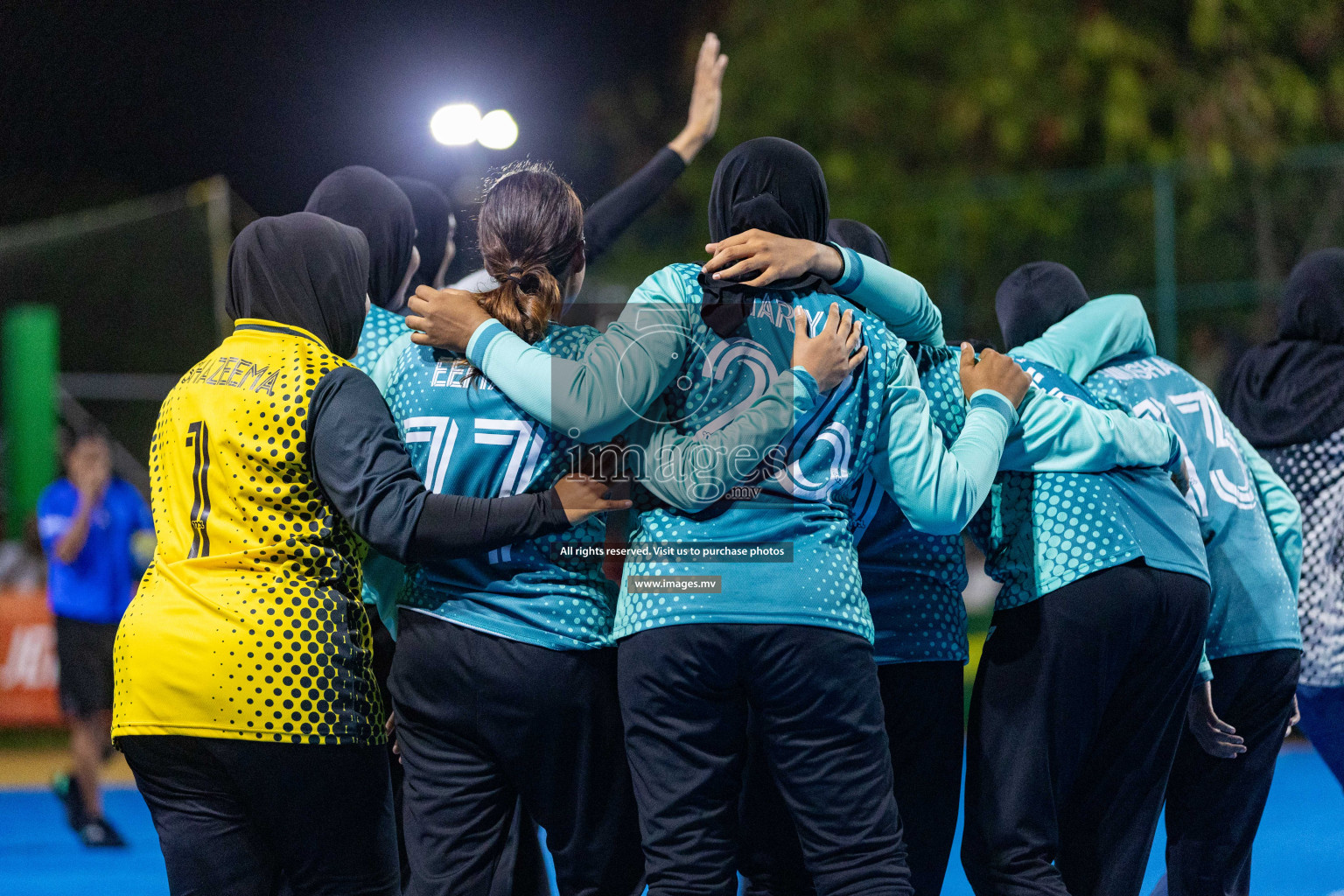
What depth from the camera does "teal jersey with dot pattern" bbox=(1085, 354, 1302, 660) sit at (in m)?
3.20

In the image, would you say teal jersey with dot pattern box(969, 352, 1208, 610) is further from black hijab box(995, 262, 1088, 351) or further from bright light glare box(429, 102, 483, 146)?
bright light glare box(429, 102, 483, 146)

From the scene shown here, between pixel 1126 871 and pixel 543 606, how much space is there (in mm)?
1490

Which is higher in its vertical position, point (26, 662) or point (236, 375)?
point (236, 375)

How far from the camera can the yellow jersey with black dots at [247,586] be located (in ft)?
7.50

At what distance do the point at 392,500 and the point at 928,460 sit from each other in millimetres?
1020

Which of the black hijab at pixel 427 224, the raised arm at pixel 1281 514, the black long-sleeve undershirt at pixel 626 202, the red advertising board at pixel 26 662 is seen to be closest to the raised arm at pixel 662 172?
the black long-sleeve undershirt at pixel 626 202

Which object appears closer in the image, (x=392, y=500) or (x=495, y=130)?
(x=392, y=500)

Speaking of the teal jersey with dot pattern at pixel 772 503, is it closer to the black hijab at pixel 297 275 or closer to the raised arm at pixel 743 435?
the raised arm at pixel 743 435

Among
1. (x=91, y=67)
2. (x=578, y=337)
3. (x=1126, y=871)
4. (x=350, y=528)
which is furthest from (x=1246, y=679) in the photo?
(x=91, y=67)

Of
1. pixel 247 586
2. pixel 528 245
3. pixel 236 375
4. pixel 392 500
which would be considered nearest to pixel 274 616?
pixel 247 586

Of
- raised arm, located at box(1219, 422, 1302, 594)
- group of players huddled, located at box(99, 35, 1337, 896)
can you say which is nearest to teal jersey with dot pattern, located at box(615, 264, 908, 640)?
group of players huddled, located at box(99, 35, 1337, 896)

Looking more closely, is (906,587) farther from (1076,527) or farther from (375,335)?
(375,335)

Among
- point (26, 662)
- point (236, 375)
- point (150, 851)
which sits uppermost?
point (236, 375)

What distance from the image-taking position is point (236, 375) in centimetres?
239
